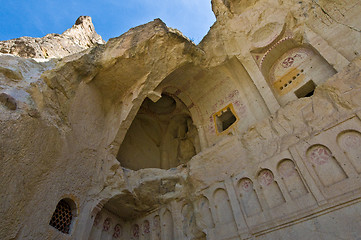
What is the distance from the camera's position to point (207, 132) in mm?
9500

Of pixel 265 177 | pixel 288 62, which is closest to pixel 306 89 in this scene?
pixel 288 62

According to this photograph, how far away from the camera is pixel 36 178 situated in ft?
18.8

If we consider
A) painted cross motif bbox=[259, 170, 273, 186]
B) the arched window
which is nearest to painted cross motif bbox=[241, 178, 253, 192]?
painted cross motif bbox=[259, 170, 273, 186]

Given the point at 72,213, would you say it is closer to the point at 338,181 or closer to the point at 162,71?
the point at 162,71

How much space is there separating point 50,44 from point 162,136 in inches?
232

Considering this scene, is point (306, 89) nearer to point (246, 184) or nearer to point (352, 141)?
point (352, 141)

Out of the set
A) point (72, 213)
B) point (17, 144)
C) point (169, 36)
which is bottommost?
point (72, 213)

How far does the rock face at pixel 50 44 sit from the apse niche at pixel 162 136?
3874mm

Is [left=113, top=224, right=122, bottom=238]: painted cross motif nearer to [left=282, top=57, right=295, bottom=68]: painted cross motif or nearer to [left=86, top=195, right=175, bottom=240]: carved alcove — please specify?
[left=86, top=195, right=175, bottom=240]: carved alcove

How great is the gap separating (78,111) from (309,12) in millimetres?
7838

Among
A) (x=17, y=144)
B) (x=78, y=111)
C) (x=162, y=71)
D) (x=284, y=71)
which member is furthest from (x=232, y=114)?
(x=17, y=144)

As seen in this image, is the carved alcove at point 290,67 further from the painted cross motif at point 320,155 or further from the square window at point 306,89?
the painted cross motif at point 320,155

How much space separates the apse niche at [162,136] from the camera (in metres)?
10.7

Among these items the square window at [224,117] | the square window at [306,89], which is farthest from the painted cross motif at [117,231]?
the square window at [306,89]
